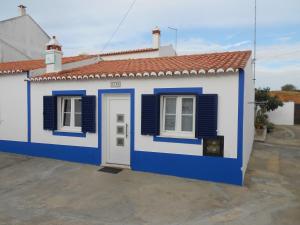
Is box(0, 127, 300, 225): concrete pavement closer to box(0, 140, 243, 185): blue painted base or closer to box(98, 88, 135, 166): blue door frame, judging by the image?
box(0, 140, 243, 185): blue painted base

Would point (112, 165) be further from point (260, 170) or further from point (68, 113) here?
point (260, 170)

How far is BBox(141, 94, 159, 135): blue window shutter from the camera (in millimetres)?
7709

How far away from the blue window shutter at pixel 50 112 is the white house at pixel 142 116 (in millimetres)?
34

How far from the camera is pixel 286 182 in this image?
24.2 feet

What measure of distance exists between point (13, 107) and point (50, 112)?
2020 mm

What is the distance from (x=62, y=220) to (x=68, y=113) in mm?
4856

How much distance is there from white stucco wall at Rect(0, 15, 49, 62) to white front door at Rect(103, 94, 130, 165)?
1107 cm

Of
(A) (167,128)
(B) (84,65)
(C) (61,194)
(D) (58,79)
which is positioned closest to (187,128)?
(A) (167,128)

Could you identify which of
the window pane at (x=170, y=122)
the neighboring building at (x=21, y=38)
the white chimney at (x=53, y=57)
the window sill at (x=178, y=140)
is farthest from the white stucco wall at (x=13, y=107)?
the neighboring building at (x=21, y=38)

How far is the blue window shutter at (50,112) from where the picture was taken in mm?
9211

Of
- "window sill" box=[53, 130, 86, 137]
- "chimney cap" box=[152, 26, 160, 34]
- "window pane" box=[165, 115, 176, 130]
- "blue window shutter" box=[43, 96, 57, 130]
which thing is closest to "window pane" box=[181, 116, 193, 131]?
"window pane" box=[165, 115, 176, 130]

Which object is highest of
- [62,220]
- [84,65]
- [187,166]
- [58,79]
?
[84,65]

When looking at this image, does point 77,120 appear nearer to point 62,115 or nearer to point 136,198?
point 62,115

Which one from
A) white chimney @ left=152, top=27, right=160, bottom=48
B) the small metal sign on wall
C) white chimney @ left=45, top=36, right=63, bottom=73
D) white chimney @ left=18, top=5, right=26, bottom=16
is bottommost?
the small metal sign on wall
